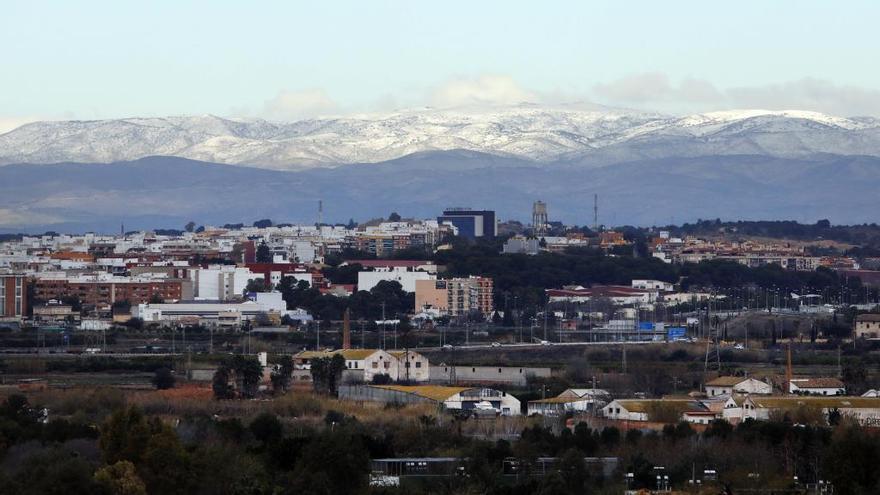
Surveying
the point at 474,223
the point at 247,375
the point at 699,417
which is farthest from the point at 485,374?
the point at 474,223

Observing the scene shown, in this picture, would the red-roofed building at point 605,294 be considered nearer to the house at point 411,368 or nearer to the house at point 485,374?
the house at point 485,374

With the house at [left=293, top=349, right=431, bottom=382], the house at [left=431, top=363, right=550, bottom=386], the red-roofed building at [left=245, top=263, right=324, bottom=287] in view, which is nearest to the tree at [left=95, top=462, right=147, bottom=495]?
the house at [left=293, top=349, right=431, bottom=382]

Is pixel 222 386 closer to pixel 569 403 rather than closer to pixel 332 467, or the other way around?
pixel 569 403

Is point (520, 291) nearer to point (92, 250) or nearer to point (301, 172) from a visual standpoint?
point (92, 250)

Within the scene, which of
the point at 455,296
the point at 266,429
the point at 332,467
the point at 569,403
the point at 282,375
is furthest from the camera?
the point at 455,296

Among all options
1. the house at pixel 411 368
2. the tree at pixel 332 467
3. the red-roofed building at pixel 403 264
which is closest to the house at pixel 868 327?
the house at pixel 411 368

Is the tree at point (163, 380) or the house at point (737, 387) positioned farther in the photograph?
the tree at point (163, 380)
